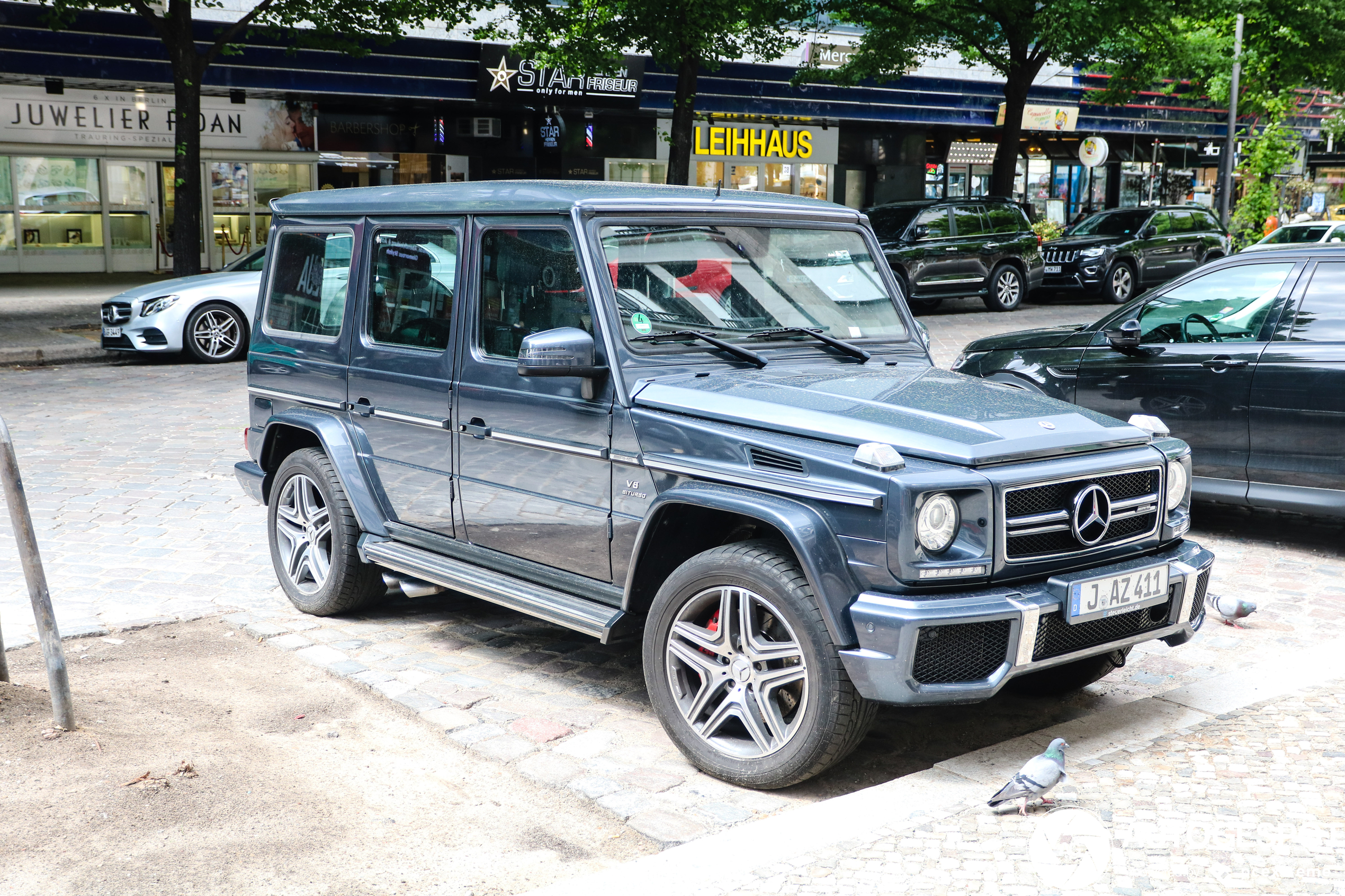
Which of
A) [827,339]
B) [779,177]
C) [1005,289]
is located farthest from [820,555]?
[779,177]

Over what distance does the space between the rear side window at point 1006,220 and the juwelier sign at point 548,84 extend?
7343mm

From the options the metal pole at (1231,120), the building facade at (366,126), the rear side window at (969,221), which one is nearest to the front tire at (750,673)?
the rear side window at (969,221)

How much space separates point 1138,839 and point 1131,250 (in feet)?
68.5

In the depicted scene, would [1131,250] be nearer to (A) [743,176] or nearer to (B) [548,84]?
(A) [743,176]

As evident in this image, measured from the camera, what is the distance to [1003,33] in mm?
23500

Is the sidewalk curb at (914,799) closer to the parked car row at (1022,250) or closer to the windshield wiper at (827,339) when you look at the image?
the windshield wiper at (827,339)

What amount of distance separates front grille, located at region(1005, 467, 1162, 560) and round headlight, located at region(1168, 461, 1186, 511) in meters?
0.11

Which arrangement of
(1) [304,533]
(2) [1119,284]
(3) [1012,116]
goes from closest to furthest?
(1) [304,533] → (2) [1119,284] → (3) [1012,116]

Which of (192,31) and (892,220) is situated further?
(892,220)

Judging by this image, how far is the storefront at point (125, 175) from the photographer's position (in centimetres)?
2264

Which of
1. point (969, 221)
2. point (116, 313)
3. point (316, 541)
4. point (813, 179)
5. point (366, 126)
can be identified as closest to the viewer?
point (316, 541)

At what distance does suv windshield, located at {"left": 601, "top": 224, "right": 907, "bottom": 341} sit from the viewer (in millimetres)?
4570

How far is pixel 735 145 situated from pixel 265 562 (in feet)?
77.6

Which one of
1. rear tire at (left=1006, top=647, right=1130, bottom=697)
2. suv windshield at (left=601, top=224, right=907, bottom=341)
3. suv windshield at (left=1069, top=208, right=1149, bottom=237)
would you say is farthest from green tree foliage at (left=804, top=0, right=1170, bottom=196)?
rear tire at (left=1006, top=647, right=1130, bottom=697)
